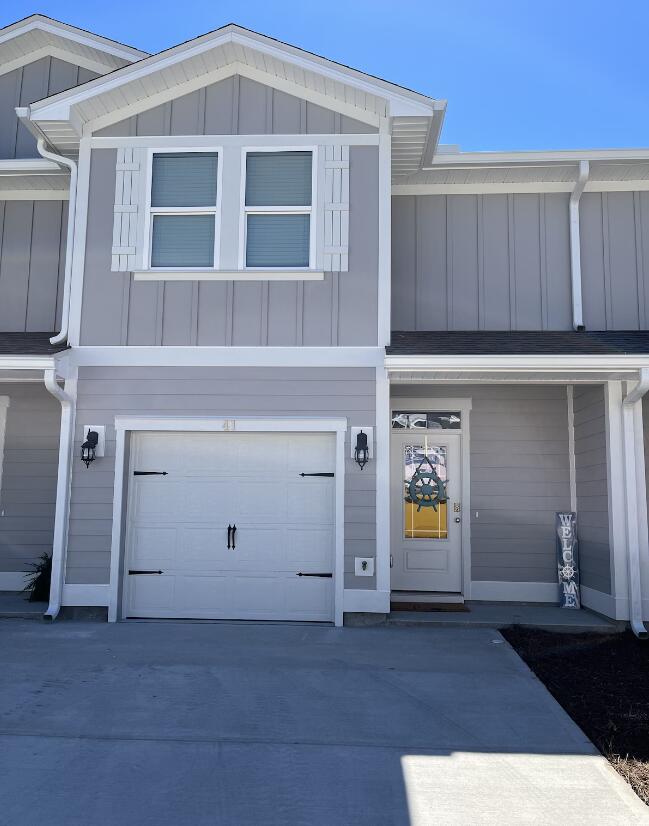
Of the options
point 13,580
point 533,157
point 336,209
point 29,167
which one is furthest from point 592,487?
point 29,167

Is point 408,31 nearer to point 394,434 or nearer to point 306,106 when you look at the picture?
point 306,106

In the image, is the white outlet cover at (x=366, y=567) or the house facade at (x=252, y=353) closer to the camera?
the white outlet cover at (x=366, y=567)

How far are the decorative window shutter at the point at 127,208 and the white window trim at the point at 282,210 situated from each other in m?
1.05

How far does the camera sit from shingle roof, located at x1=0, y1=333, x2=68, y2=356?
6.98 metres

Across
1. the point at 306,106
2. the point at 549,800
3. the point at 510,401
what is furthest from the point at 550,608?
the point at 306,106

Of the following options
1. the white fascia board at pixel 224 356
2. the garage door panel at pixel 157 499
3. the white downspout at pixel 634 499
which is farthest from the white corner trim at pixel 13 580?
the white downspout at pixel 634 499

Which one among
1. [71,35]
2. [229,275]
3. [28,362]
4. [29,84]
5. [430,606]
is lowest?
[430,606]

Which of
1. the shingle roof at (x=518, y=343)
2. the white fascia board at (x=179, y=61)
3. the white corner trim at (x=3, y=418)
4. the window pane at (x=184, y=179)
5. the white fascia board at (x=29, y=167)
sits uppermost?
the white fascia board at (x=179, y=61)

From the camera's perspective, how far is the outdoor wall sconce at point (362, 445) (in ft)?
22.8

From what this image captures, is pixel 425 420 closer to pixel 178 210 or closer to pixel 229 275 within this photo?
pixel 229 275

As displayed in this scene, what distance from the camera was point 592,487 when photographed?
768 centimetres

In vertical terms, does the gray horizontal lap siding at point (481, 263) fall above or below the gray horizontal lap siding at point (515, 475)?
above

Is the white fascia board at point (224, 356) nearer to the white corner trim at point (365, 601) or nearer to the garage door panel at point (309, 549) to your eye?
the garage door panel at point (309, 549)

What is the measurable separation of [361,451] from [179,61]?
434 centimetres
